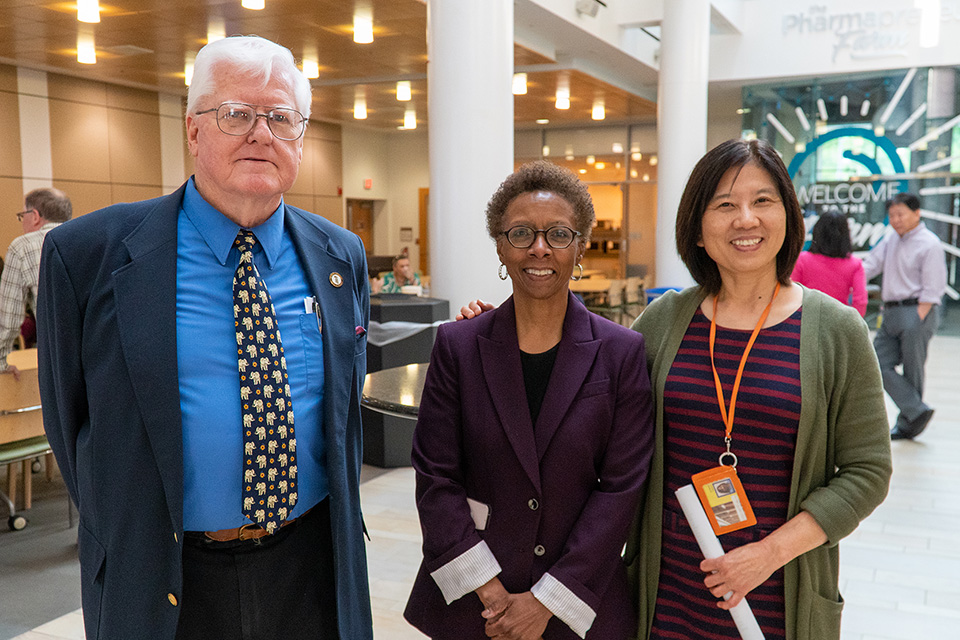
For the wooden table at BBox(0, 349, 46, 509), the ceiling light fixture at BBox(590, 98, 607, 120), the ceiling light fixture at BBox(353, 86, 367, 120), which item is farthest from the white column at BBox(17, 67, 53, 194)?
the ceiling light fixture at BBox(590, 98, 607, 120)

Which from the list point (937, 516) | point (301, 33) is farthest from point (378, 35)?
point (937, 516)

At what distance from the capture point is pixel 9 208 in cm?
1112

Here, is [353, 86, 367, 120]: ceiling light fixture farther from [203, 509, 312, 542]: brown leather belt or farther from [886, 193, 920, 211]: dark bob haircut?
[203, 509, 312, 542]: brown leather belt

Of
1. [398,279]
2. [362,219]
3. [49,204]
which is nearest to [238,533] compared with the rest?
[49,204]

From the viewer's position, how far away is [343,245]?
1.88 meters

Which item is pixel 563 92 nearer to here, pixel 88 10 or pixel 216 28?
pixel 216 28

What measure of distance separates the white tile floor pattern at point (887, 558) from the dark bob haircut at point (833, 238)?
164 centimetres

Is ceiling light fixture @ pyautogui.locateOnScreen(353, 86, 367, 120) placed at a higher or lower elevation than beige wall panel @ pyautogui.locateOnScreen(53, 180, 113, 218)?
higher

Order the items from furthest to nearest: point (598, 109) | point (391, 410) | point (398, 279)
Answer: point (598, 109) < point (398, 279) < point (391, 410)

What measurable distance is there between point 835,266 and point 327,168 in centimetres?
1340

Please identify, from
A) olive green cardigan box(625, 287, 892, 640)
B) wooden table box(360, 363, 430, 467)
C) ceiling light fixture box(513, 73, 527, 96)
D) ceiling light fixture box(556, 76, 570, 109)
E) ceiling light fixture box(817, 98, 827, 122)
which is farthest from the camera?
ceiling light fixture box(817, 98, 827, 122)

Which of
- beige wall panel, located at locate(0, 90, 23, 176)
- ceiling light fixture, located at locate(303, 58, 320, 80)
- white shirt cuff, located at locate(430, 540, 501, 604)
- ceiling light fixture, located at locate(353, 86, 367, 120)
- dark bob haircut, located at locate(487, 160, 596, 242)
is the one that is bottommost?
white shirt cuff, located at locate(430, 540, 501, 604)

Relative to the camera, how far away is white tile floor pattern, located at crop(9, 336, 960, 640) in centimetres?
346

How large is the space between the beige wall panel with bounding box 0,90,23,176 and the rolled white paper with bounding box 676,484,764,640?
11906 millimetres
